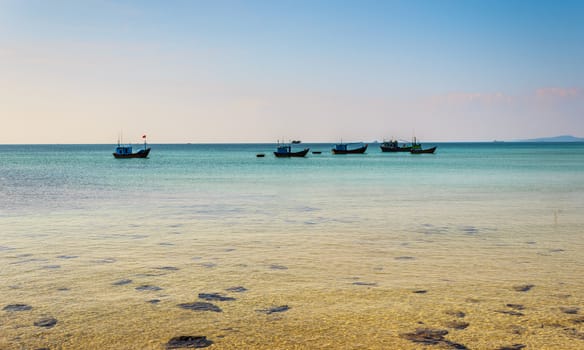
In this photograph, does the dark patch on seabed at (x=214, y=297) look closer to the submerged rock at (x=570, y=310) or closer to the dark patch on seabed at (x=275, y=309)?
the dark patch on seabed at (x=275, y=309)

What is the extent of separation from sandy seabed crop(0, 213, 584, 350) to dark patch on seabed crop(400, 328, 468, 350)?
12 millimetres

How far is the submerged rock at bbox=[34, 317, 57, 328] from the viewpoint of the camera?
670cm

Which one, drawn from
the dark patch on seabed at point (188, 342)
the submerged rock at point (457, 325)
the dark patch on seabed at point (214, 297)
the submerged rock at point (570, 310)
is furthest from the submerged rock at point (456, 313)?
the dark patch on seabed at point (188, 342)

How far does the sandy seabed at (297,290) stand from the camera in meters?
6.30

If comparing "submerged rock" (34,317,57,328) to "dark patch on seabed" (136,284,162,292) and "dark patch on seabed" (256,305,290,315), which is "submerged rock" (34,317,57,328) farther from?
"dark patch on seabed" (256,305,290,315)

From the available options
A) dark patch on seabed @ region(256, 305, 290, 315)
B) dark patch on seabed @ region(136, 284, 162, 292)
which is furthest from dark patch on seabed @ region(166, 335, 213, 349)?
dark patch on seabed @ region(136, 284, 162, 292)

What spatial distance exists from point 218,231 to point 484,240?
22.3 feet

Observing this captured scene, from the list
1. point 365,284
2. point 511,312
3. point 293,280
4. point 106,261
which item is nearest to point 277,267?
point 293,280

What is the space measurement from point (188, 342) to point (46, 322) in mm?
2027

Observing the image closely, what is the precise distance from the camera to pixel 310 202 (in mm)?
23062

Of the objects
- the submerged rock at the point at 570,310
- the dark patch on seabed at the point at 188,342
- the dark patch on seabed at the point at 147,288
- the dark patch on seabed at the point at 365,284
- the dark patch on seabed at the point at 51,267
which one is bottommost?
the dark patch on seabed at the point at 188,342

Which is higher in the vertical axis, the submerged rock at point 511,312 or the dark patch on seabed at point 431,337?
the submerged rock at point 511,312

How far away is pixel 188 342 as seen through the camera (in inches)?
242

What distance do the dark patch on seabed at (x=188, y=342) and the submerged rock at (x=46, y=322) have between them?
1674 mm
